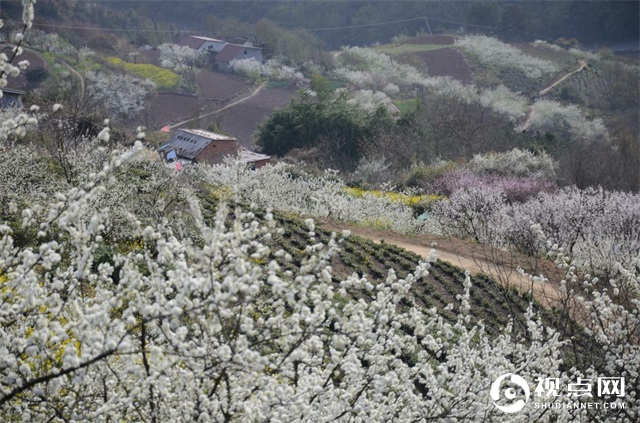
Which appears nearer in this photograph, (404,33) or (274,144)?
(274,144)

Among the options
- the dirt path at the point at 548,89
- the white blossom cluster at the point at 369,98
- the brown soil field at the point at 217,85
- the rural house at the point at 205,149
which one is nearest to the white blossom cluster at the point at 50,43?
the brown soil field at the point at 217,85

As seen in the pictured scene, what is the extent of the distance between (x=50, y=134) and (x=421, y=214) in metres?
11.8

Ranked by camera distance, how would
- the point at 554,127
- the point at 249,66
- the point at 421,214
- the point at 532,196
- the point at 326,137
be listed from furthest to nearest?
1. the point at 249,66
2. the point at 554,127
3. the point at 326,137
4. the point at 532,196
5. the point at 421,214

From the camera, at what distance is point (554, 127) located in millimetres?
50656

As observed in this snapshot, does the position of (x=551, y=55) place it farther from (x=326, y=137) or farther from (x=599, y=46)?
(x=326, y=137)

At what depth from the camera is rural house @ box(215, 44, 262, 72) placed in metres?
63.6

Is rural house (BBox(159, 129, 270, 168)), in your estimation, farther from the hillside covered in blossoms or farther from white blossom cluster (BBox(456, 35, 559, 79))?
white blossom cluster (BBox(456, 35, 559, 79))

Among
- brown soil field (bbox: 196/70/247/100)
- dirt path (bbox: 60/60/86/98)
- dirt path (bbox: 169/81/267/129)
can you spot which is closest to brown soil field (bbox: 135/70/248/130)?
brown soil field (bbox: 196/70/247/100)

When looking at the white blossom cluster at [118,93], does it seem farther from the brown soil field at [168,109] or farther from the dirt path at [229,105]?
the dirt path at [229,105]

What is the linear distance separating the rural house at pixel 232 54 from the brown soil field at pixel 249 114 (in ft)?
25.6

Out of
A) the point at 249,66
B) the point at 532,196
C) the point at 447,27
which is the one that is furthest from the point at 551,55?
the point at 532,196

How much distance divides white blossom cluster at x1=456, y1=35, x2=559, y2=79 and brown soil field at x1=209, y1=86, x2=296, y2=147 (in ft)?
81.5

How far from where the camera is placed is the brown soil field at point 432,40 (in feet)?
263

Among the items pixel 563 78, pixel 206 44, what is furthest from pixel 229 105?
pixel 563 78
